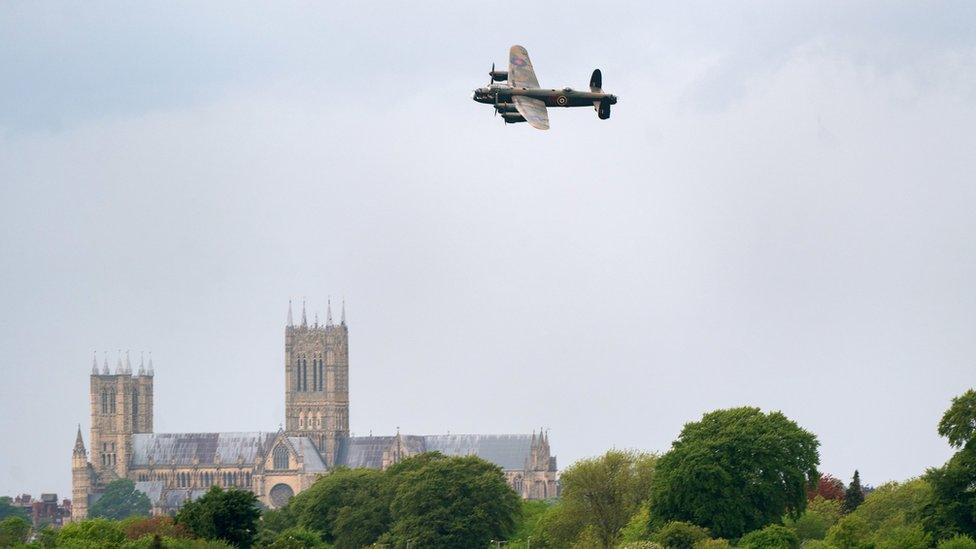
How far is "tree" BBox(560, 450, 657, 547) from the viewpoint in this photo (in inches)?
5522

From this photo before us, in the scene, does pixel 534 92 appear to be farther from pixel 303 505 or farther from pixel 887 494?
pixel 303 505

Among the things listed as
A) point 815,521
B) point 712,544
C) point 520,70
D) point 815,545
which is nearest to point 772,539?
point 712,544

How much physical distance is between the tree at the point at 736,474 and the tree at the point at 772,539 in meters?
5.76

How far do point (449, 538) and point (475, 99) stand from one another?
5640 centimetres

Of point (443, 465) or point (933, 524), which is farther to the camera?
point (443, 465)

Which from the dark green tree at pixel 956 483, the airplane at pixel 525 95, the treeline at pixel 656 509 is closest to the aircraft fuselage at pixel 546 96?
the airplane at pixel 525 95

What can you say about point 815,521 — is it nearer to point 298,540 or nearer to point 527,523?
point 298,540

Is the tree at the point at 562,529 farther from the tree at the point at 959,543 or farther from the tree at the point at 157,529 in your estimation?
the tree at the point at 959,543

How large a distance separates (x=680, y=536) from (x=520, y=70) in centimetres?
2877

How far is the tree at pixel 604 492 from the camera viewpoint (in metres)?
140

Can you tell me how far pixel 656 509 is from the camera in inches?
4845

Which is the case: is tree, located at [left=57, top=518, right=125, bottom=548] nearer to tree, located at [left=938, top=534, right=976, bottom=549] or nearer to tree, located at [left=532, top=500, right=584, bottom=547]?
tree, located at [left=532, top=500, right=584, bottom=547]

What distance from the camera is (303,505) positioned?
176125 mm

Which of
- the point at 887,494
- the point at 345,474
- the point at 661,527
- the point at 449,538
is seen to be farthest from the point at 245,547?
the point at 345,474
